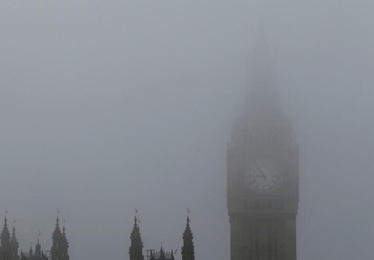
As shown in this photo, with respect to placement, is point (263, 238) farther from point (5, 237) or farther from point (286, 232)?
point (5, 237)

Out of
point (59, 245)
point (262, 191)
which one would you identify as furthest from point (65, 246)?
point (262, 191)

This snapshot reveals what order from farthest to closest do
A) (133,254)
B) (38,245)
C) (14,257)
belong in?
(38,245)
(14,257)
(133,254)

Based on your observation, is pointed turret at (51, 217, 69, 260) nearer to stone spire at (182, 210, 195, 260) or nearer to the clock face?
stone spire at (182, 210, 195, 260)

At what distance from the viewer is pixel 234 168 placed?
9969cm

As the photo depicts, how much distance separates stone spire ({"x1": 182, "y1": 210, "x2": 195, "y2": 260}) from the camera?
290ft

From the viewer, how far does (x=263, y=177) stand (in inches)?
3927

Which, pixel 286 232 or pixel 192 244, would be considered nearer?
pixel 192 244

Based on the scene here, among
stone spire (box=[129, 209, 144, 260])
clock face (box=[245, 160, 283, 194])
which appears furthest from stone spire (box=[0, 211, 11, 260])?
clock face (box=[245, 160, 283, 194])

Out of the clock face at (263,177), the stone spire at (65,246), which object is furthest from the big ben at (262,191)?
the stone spire at (65,246)

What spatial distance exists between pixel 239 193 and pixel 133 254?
15744mm

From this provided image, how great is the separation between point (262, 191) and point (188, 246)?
42.9 ft

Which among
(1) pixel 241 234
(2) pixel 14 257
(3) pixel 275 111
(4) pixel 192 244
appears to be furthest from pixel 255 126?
(2) pixel 14 257

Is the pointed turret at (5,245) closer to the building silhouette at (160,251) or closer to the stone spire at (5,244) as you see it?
the stone spire at (5,244)

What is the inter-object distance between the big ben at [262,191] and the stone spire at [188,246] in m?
11.1
